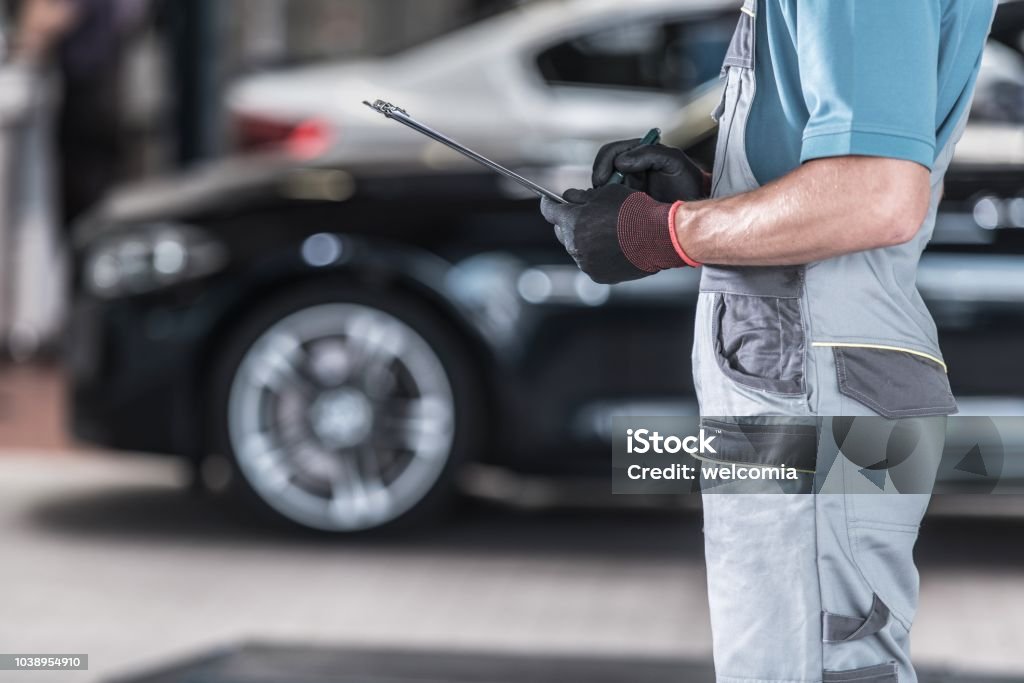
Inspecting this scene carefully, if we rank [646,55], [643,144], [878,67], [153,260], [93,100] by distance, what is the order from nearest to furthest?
[878,67], [643,144], [153,260], [646,55], [93,100]

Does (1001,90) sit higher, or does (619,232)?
(1001,90)

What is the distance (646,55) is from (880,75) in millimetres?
4647

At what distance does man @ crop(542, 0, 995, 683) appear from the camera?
1.64 metres

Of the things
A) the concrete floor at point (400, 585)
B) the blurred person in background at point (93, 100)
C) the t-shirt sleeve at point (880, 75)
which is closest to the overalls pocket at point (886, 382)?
the t-shirt sleeve at point (880, 75)

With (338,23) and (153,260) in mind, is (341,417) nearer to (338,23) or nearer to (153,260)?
(153,260)

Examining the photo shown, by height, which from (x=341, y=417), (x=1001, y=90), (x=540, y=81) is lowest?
(x=341, y=417)

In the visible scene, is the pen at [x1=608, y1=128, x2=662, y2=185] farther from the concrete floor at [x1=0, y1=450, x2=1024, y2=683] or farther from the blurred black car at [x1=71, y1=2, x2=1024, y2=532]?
the blurred black car at [x1=71, y1=2, x2=1024, y2=532]

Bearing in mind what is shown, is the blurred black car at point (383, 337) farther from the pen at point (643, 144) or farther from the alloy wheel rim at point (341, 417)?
the pen at point (643, 144)

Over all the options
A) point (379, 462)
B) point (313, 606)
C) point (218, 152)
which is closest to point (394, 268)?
point (379, 462)

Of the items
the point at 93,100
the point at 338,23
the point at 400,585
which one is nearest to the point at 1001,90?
the point at 400,585

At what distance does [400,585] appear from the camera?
13.8ft

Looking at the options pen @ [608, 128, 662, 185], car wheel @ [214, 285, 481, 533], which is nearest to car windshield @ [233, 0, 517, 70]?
car wheel @ [214, 285, 481, 533]

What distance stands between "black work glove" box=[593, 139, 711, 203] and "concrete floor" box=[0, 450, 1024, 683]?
5.14 feet

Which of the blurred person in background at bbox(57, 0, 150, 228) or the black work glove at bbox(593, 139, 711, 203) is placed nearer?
the black work glove at bbox(593, 139, 711, 203)
